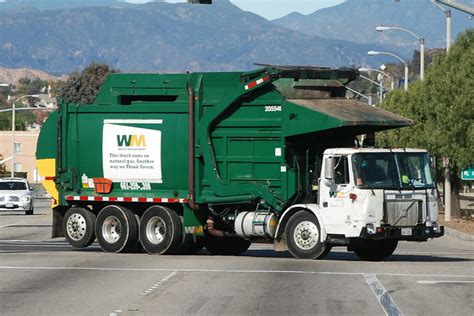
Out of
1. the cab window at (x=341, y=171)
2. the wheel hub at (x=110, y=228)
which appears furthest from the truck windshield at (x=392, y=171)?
the wheel hub at (x=110, y=228)

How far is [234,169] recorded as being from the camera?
29.3 m

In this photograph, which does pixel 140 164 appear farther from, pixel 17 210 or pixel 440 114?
pixel 17 210

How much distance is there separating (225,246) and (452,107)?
20719mm

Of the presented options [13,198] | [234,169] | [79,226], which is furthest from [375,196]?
[13,198]

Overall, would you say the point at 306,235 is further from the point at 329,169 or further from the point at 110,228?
the point at 110,228

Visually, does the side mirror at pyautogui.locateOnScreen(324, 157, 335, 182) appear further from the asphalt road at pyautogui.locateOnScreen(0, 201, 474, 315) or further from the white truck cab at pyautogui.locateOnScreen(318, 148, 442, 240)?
the asphalt road at pyautogui.locateOnScreen(0, 201, 474, 315)

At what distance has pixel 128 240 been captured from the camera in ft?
98.4

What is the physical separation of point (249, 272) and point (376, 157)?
15.1ft

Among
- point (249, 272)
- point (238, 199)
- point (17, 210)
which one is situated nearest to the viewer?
point (249, 272)

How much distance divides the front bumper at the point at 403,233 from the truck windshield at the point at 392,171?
0.83m

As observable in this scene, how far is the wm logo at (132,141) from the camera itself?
30.2 meters

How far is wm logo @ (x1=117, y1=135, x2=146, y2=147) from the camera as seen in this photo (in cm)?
3023

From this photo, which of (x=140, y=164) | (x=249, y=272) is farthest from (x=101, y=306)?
(x=140, y=164)

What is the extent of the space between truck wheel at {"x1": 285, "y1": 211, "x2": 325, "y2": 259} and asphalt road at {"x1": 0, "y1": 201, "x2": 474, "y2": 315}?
0.31m
